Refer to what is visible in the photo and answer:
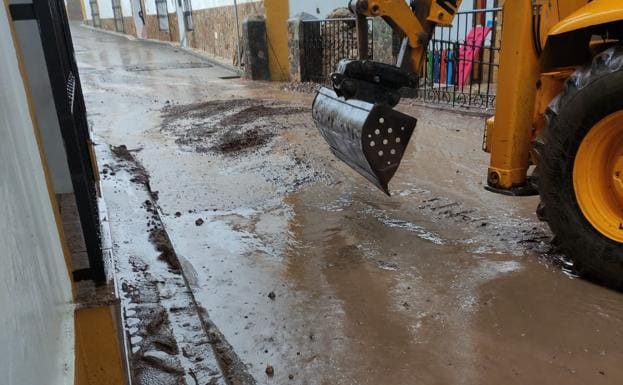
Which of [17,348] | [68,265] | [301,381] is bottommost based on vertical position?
[301,381]

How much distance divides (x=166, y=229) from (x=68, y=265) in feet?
7.35

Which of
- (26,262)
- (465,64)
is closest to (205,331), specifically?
(26,262)

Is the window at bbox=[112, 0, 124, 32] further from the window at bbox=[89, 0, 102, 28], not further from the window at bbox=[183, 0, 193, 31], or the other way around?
the window at bbox=[183, 0, 193, 31]

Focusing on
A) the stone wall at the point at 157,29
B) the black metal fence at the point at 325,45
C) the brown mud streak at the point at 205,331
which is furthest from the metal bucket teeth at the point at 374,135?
the stone wall at the point at 157,29

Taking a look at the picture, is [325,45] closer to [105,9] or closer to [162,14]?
[162,14]

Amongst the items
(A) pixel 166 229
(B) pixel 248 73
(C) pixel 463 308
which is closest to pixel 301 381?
(C) pixel 463 308

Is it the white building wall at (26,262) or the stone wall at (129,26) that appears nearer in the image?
the white building wall at (26,262)

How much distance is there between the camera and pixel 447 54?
32.9 ft

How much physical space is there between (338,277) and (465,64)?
27.0 ft

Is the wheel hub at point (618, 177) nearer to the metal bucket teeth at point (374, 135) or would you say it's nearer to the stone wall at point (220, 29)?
the metal bucket teeth at point (374, 135)

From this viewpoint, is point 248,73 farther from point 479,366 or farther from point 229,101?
point 479,366

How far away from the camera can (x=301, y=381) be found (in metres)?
2.54

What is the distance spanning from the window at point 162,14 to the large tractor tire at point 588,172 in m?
25.0

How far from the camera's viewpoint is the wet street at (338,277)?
2.62 m
